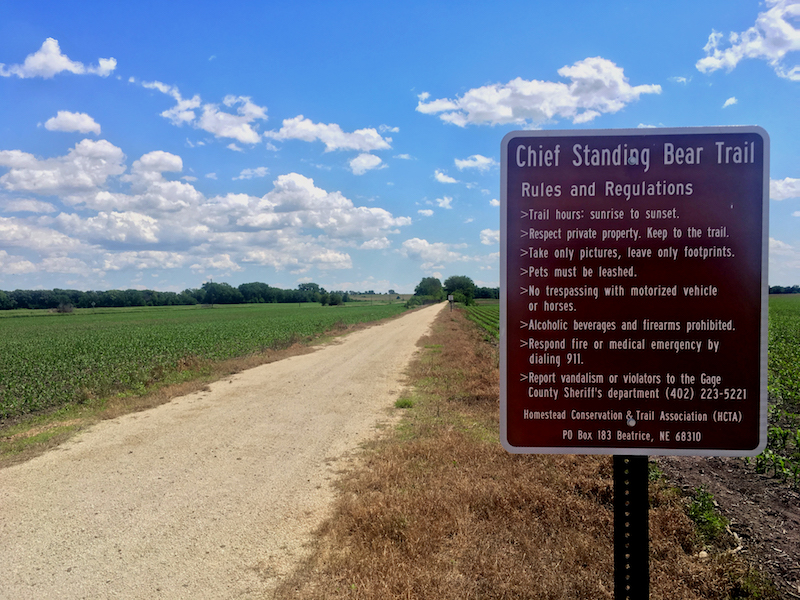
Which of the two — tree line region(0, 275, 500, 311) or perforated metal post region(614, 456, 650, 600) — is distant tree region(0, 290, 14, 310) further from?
perforated metal post region(614, 456, 650, 600)

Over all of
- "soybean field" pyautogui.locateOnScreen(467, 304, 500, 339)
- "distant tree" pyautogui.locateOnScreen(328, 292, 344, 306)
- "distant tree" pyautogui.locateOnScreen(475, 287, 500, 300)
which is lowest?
"soybean field" pyautogui.locateOnScreen(467, 304, 500, 339)

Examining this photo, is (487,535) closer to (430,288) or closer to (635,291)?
(635,291)

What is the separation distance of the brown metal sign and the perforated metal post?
17cm

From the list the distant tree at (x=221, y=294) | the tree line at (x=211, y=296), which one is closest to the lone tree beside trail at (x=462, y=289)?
the tree line at (x=211, y=296)

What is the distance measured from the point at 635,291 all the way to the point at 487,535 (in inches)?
123

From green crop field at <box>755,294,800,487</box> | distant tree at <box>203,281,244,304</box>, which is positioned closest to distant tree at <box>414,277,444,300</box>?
distant tree at <box>203,281,244,304</box>

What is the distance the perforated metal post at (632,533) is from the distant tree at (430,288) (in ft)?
515

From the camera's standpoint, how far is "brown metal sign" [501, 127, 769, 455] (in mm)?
2570

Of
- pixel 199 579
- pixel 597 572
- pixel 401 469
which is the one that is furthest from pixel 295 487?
pixel 597 572

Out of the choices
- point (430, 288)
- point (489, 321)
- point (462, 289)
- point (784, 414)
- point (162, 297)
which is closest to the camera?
point (784, 414)

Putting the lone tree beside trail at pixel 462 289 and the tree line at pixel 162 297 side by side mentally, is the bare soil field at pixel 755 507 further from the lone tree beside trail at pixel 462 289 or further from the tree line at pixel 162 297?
the tree line at pixel 162 297

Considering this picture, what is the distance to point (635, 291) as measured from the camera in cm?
260

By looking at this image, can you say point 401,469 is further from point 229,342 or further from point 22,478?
point 229,342

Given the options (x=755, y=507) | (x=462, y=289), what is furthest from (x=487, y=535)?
(x=462, y=289)
